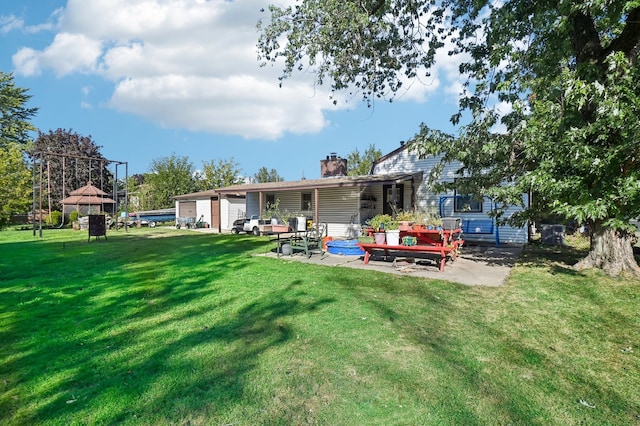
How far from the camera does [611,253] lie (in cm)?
714

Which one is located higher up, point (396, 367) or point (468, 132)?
point (468, 132)

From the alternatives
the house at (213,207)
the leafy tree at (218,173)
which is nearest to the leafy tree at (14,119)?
the house at (213,207)

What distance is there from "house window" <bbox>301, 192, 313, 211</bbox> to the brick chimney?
8.65ft

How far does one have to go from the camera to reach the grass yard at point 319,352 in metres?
2.51

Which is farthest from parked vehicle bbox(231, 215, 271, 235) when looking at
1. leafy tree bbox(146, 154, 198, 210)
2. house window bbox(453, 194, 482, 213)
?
leafy tree bbox(146, 154, 198, 210)

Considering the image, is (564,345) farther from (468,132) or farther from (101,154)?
(101,154)

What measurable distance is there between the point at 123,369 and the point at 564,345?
4469 millimetres

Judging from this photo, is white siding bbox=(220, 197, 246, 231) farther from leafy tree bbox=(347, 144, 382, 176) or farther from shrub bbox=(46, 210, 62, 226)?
leafy tree bbox=(347, 144, 382, 176)

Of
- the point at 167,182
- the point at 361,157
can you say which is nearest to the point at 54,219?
the point at 167,182

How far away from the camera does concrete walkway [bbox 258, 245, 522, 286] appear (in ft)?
22.8

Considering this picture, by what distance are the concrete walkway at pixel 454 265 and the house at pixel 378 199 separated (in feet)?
9.74

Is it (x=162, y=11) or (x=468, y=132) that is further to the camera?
(x=162, y=11)

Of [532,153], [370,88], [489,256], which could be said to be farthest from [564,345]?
[370,88]

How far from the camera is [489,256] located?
10.1 m
